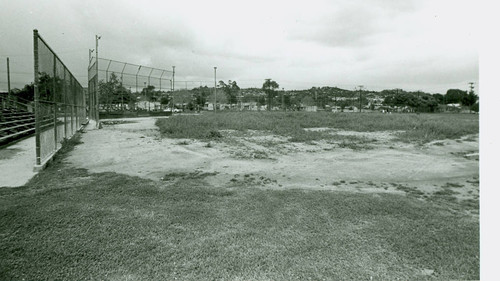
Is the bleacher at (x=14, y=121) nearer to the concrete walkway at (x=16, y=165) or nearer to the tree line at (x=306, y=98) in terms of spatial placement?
the concrete walkway at (x=16, y=165)

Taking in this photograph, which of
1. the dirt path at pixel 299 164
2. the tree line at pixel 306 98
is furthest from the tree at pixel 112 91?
the dirt path at pixel 299 164

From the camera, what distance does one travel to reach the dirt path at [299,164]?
531 cm

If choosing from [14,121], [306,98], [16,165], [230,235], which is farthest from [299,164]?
[306,98]

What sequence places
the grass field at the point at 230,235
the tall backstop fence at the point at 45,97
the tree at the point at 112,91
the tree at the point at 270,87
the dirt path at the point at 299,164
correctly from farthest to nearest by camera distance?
1. the tree at the point at 270,87
2. the tree at the point at 112,91
3. the tall backstop fence at the point at 45,97
4. the dirt path at the point at 299,164
5. the grass field at the point at 230,235

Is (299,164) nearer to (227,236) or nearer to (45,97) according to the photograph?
(227,236)

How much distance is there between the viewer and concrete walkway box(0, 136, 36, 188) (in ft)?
16.4

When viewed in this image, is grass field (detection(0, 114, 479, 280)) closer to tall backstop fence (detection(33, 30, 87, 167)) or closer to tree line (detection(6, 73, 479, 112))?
tall backstop fence (detection(33, 30, 87, 167))

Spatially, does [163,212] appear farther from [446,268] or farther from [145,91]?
[145,91]

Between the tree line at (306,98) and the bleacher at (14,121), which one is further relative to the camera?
the tree line at (306,98)

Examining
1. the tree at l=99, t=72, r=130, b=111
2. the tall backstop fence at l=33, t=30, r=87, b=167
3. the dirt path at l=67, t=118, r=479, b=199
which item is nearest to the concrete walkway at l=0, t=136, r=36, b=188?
the tall backstop fence at l=33, t=30, r=87, b=167

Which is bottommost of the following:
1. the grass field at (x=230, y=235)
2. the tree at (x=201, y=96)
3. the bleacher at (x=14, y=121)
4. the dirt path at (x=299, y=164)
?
the grass field at (x=230, y=235)

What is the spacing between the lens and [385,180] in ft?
18.1

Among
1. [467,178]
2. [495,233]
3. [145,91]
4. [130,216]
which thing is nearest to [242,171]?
[130,216]

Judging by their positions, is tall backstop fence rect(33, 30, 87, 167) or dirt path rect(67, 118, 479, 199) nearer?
dirt path rect(67, 118, 479, 199)
